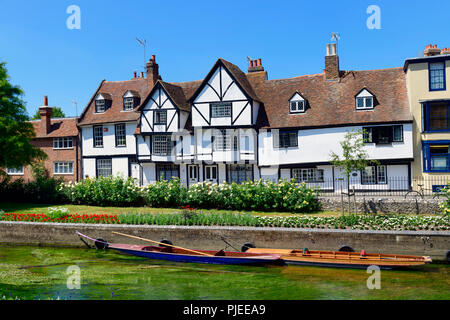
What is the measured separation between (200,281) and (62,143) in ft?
90.2

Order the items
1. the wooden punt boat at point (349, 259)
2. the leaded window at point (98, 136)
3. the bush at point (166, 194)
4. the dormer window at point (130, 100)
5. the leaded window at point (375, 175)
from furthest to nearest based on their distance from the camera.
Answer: the leaded window at point (98, 136), the dormer window at point (130, 100), the leaded window at point (375, 175), the bush at point (166, 194), the wooden punt boat at point (349, 259)

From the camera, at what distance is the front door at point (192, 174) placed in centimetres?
3212

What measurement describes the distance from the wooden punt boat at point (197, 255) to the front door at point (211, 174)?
12.6 metres

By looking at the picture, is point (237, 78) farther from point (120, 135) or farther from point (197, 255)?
point (197, 255)

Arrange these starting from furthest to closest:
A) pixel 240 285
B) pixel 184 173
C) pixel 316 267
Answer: pixel 184 173
pixel 316 267
pixel 240 285

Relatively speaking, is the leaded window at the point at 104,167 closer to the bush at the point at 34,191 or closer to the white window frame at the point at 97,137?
the white window frame at the point at 97,137

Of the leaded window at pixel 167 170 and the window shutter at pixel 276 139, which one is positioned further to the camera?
the leaded window at pixel 167 170

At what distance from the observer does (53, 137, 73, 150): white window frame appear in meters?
37.1

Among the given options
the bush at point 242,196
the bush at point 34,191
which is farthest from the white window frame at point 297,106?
the bush at point 34,191

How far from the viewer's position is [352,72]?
3106 centimetres
